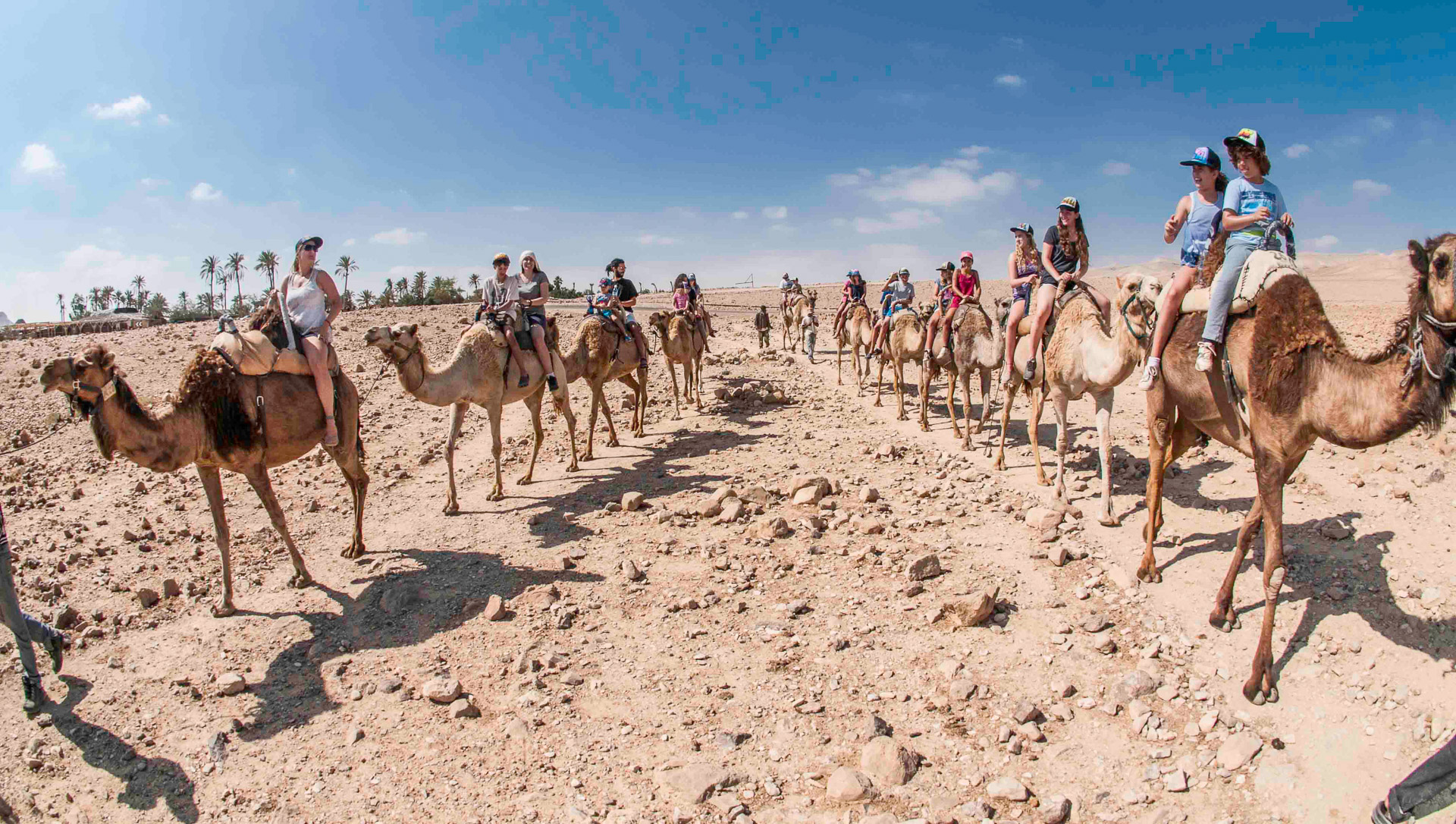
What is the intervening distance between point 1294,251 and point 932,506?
3942mm

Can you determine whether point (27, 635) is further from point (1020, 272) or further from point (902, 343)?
point (902, 343)

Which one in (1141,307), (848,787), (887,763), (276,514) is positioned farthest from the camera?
(276,514)

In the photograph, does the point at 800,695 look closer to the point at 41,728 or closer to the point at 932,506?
the point at 932,506

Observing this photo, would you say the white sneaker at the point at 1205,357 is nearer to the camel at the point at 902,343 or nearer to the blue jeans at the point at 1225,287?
the blue jeans at the point at 1225,287

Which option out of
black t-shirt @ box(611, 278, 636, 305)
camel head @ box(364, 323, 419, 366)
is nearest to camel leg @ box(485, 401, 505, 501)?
camel head @ box(364, 323, 419, 366)

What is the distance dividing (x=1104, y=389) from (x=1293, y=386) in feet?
9.93

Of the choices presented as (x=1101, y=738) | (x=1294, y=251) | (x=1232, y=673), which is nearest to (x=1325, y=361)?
(x=1294, y=251)

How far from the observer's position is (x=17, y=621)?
490cm

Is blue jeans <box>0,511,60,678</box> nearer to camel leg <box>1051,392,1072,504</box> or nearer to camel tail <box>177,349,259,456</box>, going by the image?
camel tail <box>177,349,259,456</box>

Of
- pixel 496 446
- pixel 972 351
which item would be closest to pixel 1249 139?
pixel 972 351

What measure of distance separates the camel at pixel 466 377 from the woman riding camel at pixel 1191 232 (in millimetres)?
7461

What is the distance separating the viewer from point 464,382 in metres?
9.25

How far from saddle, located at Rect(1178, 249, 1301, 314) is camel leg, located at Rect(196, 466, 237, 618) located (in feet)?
27.0

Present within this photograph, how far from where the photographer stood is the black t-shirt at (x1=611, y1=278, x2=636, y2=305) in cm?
1355
